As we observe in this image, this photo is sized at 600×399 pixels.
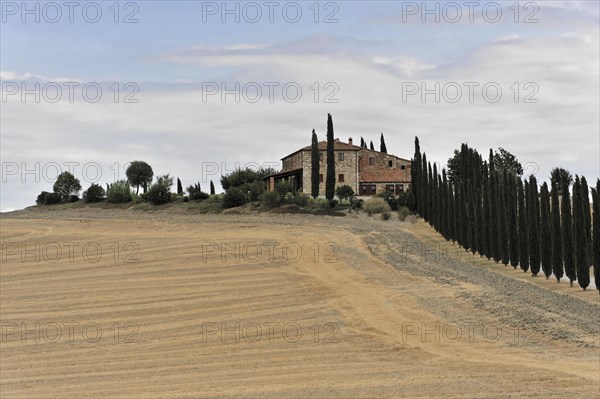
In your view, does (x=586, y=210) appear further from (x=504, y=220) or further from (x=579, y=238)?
(x=504, y=220)

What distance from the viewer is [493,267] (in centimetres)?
4234

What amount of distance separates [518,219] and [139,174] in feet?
188

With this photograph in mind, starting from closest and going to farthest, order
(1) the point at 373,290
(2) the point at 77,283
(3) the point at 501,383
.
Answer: (3) the point at 501,383, (1) the point at 373,290, (2) the point at 77,283

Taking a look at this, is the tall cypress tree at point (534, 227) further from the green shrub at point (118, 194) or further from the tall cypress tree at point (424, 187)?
the green shrub at point (118, 194)

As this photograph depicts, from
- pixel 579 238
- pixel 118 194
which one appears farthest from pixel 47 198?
pixel 579 238

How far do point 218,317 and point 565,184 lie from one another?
15585 millimetres

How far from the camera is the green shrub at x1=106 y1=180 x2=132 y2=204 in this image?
239 feet

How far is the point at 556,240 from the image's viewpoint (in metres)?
35.8

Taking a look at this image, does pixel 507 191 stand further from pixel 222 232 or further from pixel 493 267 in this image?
pixel 222 232

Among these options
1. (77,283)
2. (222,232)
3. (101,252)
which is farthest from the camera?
(222,232)

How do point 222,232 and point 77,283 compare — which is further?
point 222,232

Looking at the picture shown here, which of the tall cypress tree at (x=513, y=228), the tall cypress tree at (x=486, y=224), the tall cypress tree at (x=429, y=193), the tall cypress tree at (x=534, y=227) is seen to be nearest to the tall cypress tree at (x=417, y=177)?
the tall cypress tree at (x=429, y=193)

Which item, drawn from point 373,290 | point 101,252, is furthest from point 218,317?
point 101,252

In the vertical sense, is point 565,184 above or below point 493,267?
above
